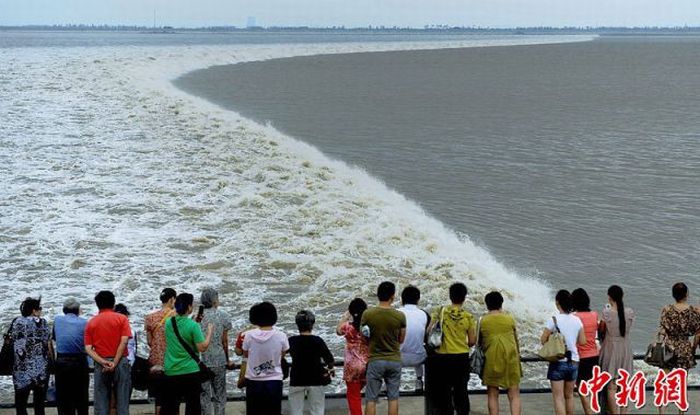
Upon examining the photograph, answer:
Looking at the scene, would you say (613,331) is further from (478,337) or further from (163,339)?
(163,339)

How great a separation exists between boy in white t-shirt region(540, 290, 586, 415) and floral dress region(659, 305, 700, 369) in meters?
0.93

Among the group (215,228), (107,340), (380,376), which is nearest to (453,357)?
(380,376)

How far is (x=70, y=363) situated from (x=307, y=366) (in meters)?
2.47

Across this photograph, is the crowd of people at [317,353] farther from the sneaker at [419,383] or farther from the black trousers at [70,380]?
the sneaker at [419,383]

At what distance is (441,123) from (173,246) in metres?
34.7

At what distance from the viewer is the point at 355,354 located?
970 centimetres

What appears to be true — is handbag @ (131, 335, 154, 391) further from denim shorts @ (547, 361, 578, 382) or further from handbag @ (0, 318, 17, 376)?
denim shorts @ (547, 361, 578, 382)

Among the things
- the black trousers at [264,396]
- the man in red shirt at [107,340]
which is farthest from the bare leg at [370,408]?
the man in red shirt at [107,340]

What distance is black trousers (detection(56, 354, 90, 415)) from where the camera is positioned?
9.68 meters

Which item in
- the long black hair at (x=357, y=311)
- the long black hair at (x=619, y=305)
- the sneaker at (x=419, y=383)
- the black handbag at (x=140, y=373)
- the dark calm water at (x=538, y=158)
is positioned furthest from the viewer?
the dark calm water at (x=538, y=158)

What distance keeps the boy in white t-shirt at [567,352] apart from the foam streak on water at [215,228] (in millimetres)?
7419

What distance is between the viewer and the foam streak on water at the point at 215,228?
2008 centimetres

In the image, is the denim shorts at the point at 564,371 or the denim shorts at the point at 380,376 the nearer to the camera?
the denim shorts at the point at 380,376

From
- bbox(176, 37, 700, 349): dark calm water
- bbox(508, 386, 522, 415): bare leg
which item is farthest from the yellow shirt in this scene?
bbox(176, 37, 700, 349): dark calm water
